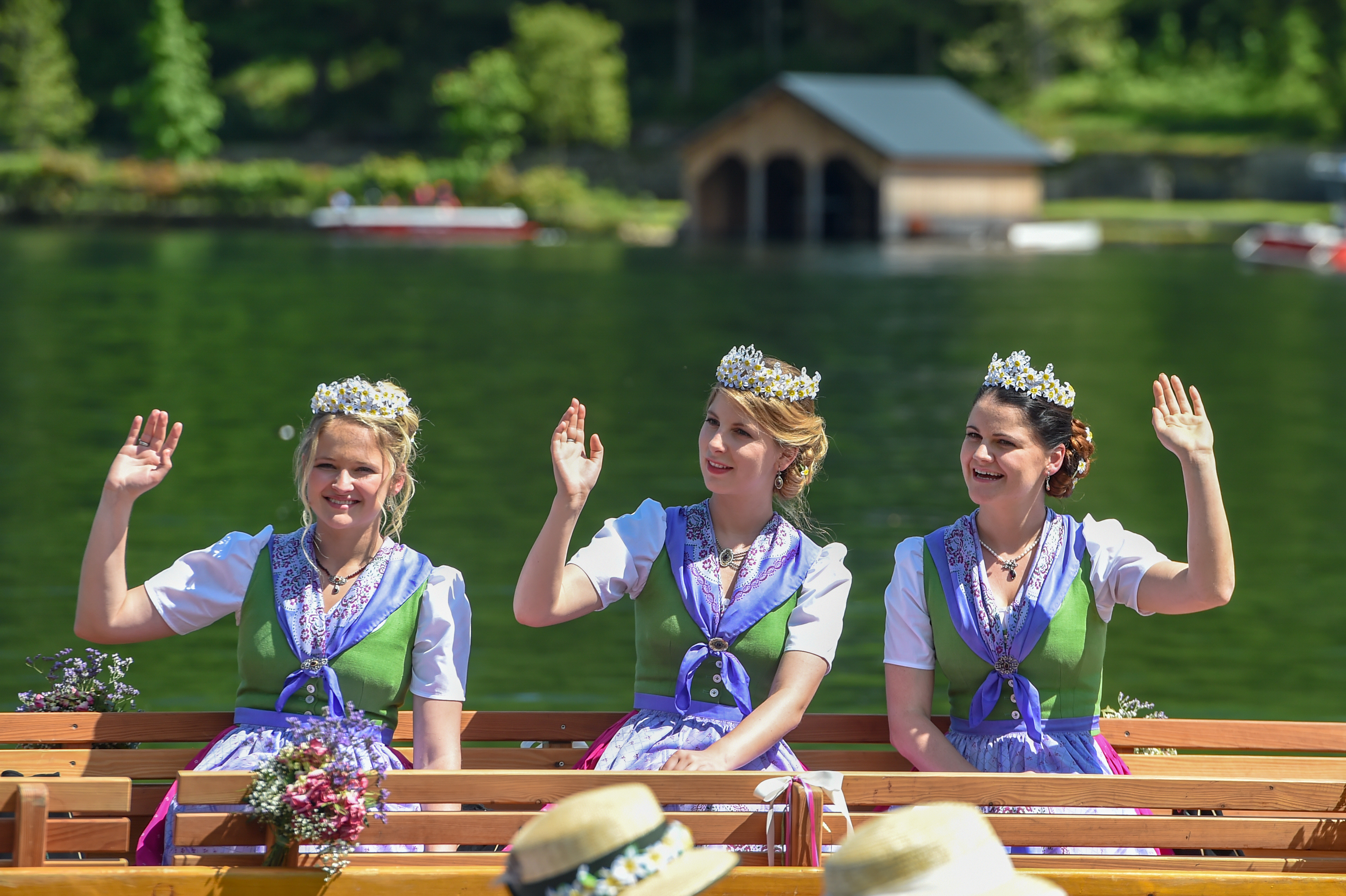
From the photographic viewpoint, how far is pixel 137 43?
238 ft

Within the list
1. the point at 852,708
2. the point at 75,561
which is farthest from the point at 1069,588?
the point at 75,561

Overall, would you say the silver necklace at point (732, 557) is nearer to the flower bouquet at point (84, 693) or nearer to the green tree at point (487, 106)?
the flower bouquet at point (84, 693)

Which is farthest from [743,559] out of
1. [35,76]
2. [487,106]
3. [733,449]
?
[35,76]

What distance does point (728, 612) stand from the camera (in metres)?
5.05

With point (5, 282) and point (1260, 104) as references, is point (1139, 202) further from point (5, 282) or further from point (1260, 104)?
point (5, 282)

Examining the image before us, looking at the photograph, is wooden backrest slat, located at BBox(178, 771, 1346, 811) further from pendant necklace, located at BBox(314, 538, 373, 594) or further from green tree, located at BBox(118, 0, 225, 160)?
green tree, located at BBox(118, 0, 225, 160)

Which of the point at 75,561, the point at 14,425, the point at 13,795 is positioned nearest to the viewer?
the point at 13,795

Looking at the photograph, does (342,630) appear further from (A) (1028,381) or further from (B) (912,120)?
(B) (912,120)

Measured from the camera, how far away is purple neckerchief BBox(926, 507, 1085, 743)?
498cm

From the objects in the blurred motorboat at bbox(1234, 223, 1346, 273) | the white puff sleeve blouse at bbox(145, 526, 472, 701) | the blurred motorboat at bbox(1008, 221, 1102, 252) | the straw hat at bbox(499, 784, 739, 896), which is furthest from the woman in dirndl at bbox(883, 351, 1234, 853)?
the blurred motorboat at bbox(1008, 221, 1102, 252)

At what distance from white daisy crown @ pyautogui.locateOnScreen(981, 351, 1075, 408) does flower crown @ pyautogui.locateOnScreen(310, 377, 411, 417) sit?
172 cm

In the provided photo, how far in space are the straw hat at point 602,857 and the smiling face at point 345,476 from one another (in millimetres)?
2111

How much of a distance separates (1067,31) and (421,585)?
6095cm

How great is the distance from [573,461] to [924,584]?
1.11 meters
